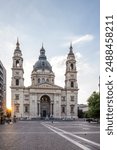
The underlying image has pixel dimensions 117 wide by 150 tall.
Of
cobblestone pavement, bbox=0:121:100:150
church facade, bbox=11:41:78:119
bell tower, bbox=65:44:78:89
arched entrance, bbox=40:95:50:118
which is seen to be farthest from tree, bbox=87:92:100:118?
arched entrance, bbox=40:95:50:118

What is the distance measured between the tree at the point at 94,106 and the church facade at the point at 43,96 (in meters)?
51.3

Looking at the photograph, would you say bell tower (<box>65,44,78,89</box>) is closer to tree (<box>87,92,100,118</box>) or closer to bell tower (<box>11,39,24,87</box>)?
bell tower (<box>11,39,24,87</box>)

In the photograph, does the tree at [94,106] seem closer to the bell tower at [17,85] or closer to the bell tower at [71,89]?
the bell tower at [71,89]

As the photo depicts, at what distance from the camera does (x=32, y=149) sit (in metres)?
17.8

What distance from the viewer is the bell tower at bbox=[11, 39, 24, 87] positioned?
13100 centimetres

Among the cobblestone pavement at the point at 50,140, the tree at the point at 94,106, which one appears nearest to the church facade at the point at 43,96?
the tree at the point at 94,106

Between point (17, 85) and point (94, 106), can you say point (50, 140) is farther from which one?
point (17, 85)

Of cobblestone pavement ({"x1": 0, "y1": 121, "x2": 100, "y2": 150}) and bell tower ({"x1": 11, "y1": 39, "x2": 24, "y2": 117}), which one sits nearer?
cobblestone pavement ({"x1": 0, "y1": 121, "x2": 100, "y2": 150})

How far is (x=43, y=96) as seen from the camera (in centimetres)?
13750

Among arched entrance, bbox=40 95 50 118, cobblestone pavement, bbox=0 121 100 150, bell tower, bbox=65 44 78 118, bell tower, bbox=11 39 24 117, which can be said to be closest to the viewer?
cobblestone pavement, bbox=0 121 100 150

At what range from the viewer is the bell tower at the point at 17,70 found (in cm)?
13100

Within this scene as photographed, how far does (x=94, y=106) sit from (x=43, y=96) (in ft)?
199

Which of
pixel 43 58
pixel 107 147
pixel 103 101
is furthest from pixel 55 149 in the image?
pixel 43 58

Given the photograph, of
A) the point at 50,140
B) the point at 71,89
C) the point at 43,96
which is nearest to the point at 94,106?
the point at 50,140
